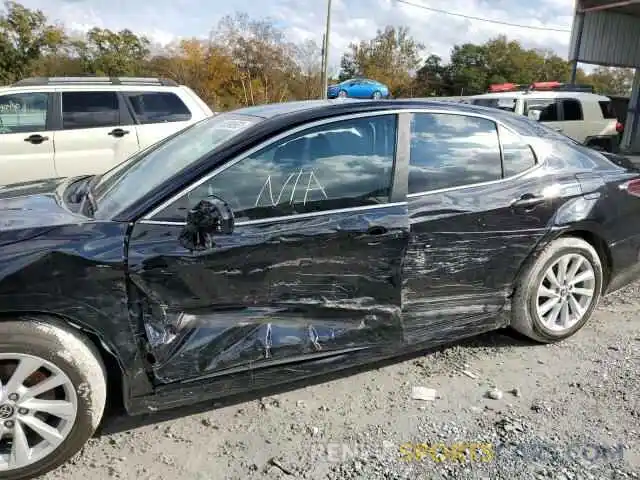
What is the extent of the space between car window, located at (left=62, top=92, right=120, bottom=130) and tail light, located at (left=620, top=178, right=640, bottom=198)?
229 inches

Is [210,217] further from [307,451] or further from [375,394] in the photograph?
[375,394]

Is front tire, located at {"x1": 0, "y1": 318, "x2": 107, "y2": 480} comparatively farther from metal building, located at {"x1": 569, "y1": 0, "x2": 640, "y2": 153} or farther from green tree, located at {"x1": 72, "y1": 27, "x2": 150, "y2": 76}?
green tree, located at {"x1": 72, "y1": 27, "x2": 150, "y2": 76}

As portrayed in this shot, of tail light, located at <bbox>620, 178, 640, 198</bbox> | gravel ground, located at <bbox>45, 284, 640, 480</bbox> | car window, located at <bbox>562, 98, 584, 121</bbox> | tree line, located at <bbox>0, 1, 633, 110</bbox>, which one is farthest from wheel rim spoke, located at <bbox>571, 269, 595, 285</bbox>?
tree line, located at <bbox>0, 1, 633, 110</bbox>

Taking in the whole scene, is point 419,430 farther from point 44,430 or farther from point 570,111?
point 570,111

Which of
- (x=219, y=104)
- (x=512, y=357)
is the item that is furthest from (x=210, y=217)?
(x=219, y=104)

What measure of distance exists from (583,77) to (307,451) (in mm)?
56997

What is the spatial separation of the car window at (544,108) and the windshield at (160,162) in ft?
33.7

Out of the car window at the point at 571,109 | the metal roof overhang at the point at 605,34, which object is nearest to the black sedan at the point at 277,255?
the car window at the point at 571,109

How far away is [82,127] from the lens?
22.7ft

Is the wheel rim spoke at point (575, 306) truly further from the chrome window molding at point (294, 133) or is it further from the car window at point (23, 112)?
the car window at point (23, 112)

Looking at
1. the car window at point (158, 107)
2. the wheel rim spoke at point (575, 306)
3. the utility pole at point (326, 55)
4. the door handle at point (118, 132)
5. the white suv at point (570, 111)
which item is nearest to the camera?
the wheel rim spoke at point (575, 306)

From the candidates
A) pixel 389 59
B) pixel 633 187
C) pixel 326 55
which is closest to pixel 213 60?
pixel 326 55

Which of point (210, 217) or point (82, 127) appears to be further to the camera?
point (82, 127)

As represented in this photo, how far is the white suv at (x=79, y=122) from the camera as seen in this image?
6.64 m
